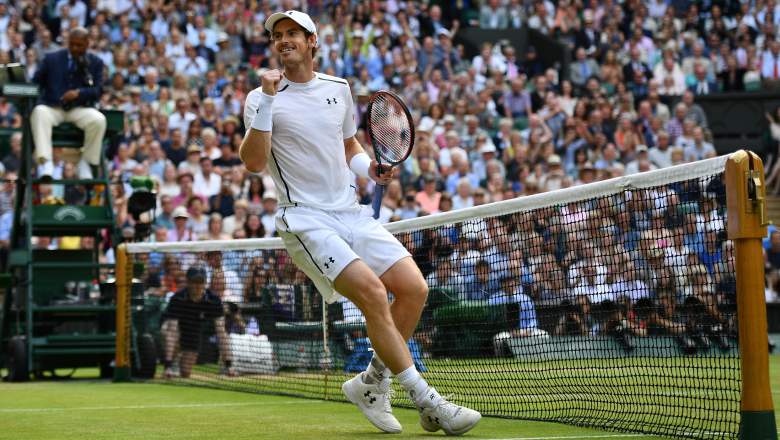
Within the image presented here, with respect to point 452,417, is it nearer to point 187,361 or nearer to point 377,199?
point 377,199

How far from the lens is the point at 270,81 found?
22.1 feet

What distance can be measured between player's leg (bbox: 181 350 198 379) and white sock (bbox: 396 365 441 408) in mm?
6773

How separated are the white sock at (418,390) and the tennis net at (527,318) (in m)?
1.10

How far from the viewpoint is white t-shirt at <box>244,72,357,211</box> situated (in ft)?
23.5

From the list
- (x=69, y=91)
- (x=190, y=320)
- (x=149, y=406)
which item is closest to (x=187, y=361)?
(x=190, y=320)

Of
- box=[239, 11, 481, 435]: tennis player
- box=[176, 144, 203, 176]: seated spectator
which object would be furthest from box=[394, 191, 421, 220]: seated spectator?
box=[239, 11, 481, 435]: tennis player

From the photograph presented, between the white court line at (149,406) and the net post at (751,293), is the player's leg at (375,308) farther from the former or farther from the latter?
the white court line at (149,406)

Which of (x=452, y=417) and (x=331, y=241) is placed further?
(x=331, y=241)

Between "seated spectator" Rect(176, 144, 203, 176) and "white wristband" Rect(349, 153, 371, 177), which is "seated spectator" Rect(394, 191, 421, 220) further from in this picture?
"white wristband" Rect(349, 153, 371, 177)

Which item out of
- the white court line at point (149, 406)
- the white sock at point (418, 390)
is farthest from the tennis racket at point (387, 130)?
the white court line at point (149, 406)

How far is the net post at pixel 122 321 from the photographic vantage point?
13039mm

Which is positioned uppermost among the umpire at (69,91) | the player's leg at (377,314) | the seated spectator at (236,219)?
the umpire at (69,91)

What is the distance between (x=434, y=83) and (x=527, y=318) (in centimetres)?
1591

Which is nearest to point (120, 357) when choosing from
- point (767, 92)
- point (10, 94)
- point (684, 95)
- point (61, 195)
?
point (10, 94)
